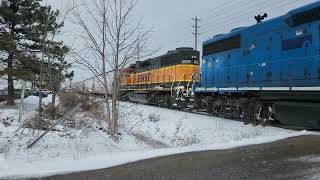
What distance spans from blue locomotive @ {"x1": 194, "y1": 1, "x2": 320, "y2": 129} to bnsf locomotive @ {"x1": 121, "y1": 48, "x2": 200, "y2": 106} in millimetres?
4653

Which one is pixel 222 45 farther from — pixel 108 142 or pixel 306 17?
pixel 108 142

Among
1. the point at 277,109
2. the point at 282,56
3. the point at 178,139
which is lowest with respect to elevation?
the point at 178,139

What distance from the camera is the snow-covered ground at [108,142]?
24.6ft

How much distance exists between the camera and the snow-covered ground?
7.51 metres

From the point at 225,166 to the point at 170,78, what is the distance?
20667mm

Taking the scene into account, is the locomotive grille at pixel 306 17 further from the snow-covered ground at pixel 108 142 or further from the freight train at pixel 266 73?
the snow-covered ground at pixel 108 142

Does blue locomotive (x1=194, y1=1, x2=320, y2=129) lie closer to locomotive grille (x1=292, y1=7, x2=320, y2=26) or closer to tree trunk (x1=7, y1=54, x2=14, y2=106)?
locomotive grille (x1=292, y1=7, x2=320, y2=26)

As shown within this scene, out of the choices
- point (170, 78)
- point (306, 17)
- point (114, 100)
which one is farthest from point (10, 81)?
point (306, 17)

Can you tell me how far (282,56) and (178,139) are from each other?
4.69 meters

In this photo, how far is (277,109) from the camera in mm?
14594

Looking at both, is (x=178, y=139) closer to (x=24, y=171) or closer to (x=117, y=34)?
(x=117, y=34)

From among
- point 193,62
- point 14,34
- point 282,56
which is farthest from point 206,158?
point 14,34

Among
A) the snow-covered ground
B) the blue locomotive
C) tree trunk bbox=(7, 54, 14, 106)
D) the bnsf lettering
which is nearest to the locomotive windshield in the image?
the blue locomotive

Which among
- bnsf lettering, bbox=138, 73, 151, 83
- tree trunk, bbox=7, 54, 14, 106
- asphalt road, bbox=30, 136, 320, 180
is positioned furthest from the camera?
bnsf lettering, bbox=138, 73, 151, 83
